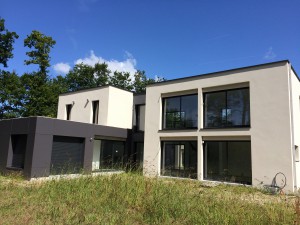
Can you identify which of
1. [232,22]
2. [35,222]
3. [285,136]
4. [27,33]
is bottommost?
[35,222]

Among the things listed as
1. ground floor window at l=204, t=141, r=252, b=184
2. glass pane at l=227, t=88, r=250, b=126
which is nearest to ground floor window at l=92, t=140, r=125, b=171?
ground floor window at l=204, t=141, r=252, b=184

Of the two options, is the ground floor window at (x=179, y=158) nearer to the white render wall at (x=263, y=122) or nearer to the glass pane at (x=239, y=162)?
the white render wall at (x=263, y=122)

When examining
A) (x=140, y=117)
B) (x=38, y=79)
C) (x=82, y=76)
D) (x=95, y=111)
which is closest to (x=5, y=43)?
(x=38, y=79)

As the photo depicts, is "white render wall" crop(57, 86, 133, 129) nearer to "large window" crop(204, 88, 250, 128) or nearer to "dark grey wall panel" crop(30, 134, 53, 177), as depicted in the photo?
"dark grey wall panel" crop(30, 134, 53, 177)

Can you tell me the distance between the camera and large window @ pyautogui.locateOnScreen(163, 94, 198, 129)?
57.5 ft

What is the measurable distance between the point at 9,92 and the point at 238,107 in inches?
1018

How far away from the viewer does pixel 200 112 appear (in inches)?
663

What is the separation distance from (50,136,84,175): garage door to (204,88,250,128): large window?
8.86 metres

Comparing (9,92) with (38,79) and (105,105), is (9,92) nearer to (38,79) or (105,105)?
(38,79)

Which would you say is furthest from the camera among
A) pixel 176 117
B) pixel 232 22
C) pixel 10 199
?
pixel 176 117

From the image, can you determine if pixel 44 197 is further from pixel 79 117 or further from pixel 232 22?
pixel 79 117

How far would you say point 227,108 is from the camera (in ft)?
52.3

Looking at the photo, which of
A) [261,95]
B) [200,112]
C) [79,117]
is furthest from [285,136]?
[79,117]

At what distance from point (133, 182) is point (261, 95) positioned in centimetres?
942
